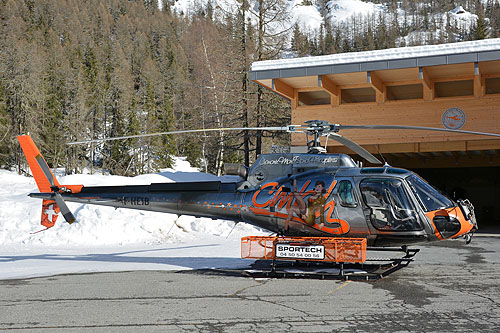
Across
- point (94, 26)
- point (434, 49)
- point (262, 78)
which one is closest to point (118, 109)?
point (262, 78)

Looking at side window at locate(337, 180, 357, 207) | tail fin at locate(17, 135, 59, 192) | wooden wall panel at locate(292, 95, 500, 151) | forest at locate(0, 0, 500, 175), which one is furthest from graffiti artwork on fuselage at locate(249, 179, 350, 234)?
forest at locate(0, 0, 500, 175)

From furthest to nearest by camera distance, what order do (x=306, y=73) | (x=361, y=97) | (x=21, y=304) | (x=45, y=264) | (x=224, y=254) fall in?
(x=361, y=97)
(x=306, y=73)
(x=224, y=254)
(x=45, y=264)
(x=21, y=304)

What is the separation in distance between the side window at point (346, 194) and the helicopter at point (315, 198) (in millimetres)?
20

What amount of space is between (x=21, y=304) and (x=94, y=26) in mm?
114049

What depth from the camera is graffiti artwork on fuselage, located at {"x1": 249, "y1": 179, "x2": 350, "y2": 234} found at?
9359 mm

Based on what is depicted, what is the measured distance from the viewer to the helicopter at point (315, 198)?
870cm

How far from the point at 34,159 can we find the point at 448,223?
9373 millimetres

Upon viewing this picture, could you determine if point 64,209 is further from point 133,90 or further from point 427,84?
point 133,90

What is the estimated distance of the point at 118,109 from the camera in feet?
181

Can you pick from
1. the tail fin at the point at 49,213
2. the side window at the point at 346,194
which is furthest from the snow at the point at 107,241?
the side window at the point at 346,194

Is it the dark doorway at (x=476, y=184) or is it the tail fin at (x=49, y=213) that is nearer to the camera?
the tail fin at (x=49, y=213)

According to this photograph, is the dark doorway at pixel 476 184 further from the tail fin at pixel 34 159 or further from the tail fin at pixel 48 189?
the tail fin at pixel 34 159

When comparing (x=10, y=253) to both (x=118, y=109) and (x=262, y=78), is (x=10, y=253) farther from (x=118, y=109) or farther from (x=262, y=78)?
(x=118, y=109)

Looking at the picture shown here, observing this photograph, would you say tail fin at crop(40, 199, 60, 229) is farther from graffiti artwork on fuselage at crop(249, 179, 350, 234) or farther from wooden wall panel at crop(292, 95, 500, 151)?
wooden wall panel at crop(292, 95, 500, 151)
